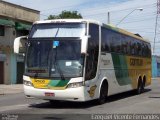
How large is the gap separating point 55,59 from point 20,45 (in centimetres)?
172

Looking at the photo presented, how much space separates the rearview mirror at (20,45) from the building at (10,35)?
19.6 m

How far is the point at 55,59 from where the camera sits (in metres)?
16.1

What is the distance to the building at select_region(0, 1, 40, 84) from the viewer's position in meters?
38.0

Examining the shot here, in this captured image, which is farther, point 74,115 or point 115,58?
point 115,58

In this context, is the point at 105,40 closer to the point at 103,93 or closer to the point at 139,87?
the point at 103,93

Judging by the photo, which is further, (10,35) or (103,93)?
(10,35)

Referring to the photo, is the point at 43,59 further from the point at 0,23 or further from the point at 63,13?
the point at 63,13

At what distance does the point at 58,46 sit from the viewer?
16281 millimetres

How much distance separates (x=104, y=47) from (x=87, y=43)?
7.03 feet

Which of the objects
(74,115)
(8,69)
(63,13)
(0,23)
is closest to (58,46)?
(74,115)

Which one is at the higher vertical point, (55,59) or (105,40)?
(105,40)

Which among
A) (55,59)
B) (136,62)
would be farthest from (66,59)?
(136,62)

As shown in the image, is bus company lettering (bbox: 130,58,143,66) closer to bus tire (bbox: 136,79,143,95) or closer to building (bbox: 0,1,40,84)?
bus tire (bbox: 136,79,143,95)

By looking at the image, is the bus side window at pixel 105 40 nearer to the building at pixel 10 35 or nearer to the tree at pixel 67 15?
the building at pixel 10 35
